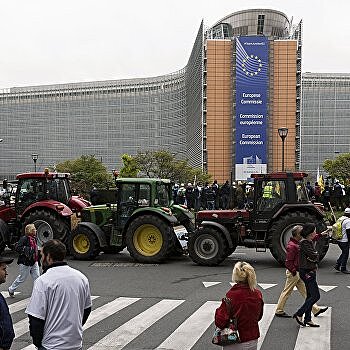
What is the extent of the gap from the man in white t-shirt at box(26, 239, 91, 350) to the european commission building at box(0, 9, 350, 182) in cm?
8284

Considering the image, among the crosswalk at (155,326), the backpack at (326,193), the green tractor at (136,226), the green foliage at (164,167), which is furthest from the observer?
the green foliage at (164,167)

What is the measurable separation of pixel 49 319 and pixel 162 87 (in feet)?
398

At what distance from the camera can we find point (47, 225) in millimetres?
16500

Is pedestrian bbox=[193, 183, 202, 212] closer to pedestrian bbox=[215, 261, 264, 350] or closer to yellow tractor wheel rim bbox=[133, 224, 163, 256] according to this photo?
yellow tractor wheel rim bbox=[133, 224, 163, 256]

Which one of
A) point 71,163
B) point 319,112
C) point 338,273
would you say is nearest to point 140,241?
point 338,273

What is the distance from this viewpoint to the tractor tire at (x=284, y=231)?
14555 millimetres

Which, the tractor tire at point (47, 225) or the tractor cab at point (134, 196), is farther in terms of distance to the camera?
the tractor tire at point (47, 225)

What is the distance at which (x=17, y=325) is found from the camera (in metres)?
9.19

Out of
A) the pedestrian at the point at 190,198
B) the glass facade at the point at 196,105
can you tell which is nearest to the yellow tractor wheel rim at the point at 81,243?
the pedestrian at the point at 190,198

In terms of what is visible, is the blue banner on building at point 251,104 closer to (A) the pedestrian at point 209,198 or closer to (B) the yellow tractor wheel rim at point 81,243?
(A) the pedestrian at point 209,198

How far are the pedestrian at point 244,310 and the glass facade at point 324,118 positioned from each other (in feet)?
371

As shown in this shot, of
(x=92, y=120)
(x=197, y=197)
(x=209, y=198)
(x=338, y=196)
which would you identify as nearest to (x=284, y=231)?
(x=338, y=196)

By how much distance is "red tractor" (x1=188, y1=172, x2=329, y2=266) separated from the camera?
14.7m

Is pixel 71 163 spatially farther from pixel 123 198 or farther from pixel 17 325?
pixel 17 325
